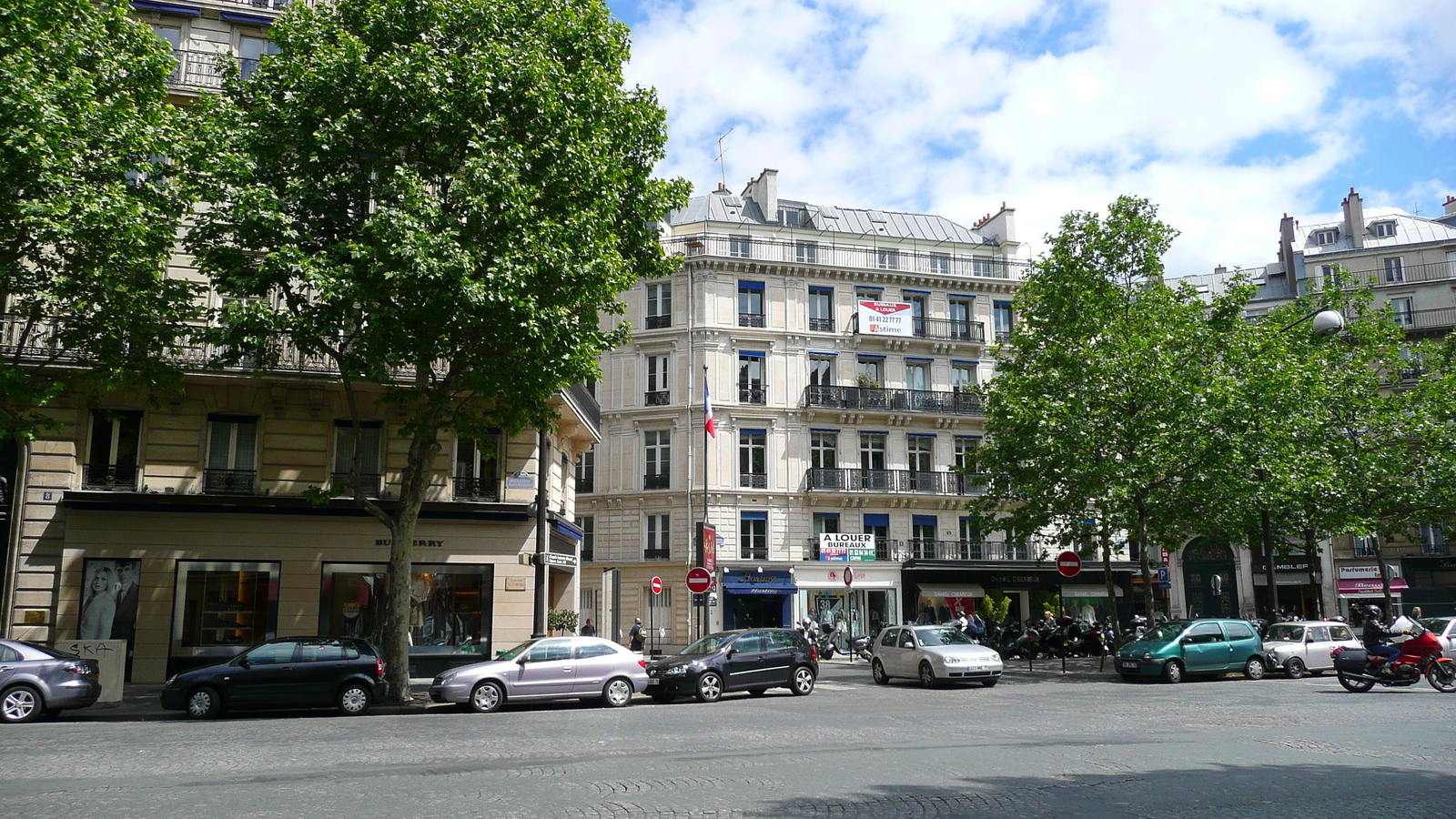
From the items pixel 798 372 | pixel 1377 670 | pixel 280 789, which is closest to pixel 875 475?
pixel 798 372

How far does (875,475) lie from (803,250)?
984 cm

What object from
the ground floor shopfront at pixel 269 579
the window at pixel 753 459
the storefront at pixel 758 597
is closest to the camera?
the ground floor shopfront at pixel 269 579

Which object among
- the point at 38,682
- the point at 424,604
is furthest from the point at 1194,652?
the point at 38,682

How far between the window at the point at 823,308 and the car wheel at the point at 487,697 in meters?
26.1

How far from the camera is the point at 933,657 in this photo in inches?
810

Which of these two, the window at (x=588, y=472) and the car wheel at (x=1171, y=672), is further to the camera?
the window at (x=588, y=472)

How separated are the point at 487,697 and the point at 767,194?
30.9 metres

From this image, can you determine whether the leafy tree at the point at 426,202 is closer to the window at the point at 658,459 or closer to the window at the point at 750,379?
the window at the point at 658,459

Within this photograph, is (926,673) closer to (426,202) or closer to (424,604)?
(424,604)

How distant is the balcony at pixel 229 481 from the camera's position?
21.7m

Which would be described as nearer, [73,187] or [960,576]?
[73,187]

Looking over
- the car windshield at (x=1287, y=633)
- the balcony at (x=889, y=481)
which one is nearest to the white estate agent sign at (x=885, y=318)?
the balcony at (x=889, y=481)

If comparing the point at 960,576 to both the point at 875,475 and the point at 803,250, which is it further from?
the point at 803,250

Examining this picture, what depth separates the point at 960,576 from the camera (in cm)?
3981
